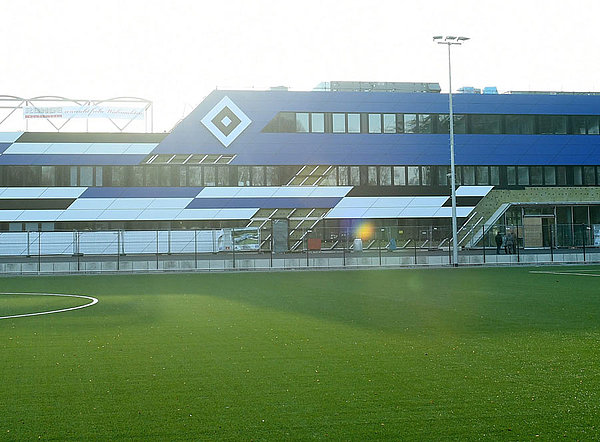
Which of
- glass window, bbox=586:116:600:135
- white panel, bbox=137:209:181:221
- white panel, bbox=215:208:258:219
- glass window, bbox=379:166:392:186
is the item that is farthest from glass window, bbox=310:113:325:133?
glass window, bbox=586:116:600:135

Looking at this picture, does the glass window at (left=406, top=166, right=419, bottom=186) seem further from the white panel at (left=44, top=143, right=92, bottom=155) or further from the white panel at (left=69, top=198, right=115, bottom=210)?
the white panel at (left=44, top=143, right=92, bottom=155)

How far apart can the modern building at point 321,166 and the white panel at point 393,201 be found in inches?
4.1

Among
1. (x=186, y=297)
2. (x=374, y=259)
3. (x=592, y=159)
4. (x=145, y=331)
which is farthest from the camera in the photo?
(x=592, y=159)

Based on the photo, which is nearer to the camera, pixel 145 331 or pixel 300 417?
pixel 300 417

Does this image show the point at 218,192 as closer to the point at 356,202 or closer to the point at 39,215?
the point at 356,202

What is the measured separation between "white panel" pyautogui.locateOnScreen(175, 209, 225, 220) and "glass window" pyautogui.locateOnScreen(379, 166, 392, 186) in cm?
1393

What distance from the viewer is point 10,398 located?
8.73m

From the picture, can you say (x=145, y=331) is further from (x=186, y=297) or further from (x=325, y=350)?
(x=186, y=297)

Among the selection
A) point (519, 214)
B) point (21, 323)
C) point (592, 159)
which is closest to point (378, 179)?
point (519, 214)

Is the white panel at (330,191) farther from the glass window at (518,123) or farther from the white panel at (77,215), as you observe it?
the white panel at (77,215)

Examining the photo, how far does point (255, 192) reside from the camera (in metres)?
60.8

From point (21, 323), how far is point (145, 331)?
3335mm

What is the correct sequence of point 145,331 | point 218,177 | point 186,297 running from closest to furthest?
point 145,331 < point 186,297 < point 218,177

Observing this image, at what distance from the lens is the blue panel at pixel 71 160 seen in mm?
58594
